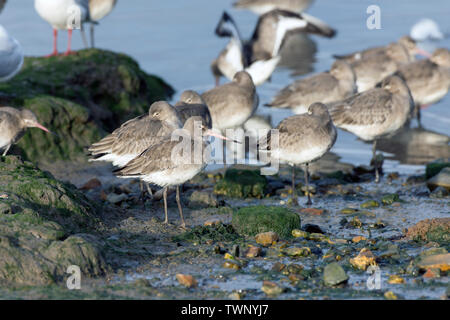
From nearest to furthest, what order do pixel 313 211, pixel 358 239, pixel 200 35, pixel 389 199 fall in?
pixel 358 239
pixel 313 211
pixel 389 199
pixel 200 35

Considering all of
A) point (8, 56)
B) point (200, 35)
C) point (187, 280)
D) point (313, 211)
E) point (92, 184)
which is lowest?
point (92, 184)

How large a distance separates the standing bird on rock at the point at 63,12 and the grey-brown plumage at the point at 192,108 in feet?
11.4

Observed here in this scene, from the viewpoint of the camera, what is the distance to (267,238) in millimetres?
7430

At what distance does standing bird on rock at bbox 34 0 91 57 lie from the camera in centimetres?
1342

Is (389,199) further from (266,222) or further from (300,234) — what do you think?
(266,222)

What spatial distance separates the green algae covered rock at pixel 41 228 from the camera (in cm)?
617

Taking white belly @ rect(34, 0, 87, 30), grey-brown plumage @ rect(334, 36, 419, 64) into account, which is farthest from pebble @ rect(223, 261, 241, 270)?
grey-brown plumage @ rect(334, 36, 419, 64)

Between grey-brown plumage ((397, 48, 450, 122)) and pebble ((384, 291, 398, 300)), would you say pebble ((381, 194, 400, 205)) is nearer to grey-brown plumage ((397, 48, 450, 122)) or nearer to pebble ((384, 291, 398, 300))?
pebble ((384, 291, 398, 300))

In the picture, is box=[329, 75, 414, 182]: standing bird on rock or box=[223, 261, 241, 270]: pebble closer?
box=[223, 261, 241, 270]: pebble

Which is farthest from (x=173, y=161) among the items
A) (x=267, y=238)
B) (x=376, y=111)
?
(x=376, y=111)

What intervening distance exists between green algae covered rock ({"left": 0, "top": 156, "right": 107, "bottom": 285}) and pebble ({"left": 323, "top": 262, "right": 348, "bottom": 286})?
74.3 inches

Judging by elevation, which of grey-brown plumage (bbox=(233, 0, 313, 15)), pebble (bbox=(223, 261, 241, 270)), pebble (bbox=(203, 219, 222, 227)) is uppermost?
grey-brown plumage (bbox=(233, 0, 313, 15))

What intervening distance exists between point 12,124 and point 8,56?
6.33ft
